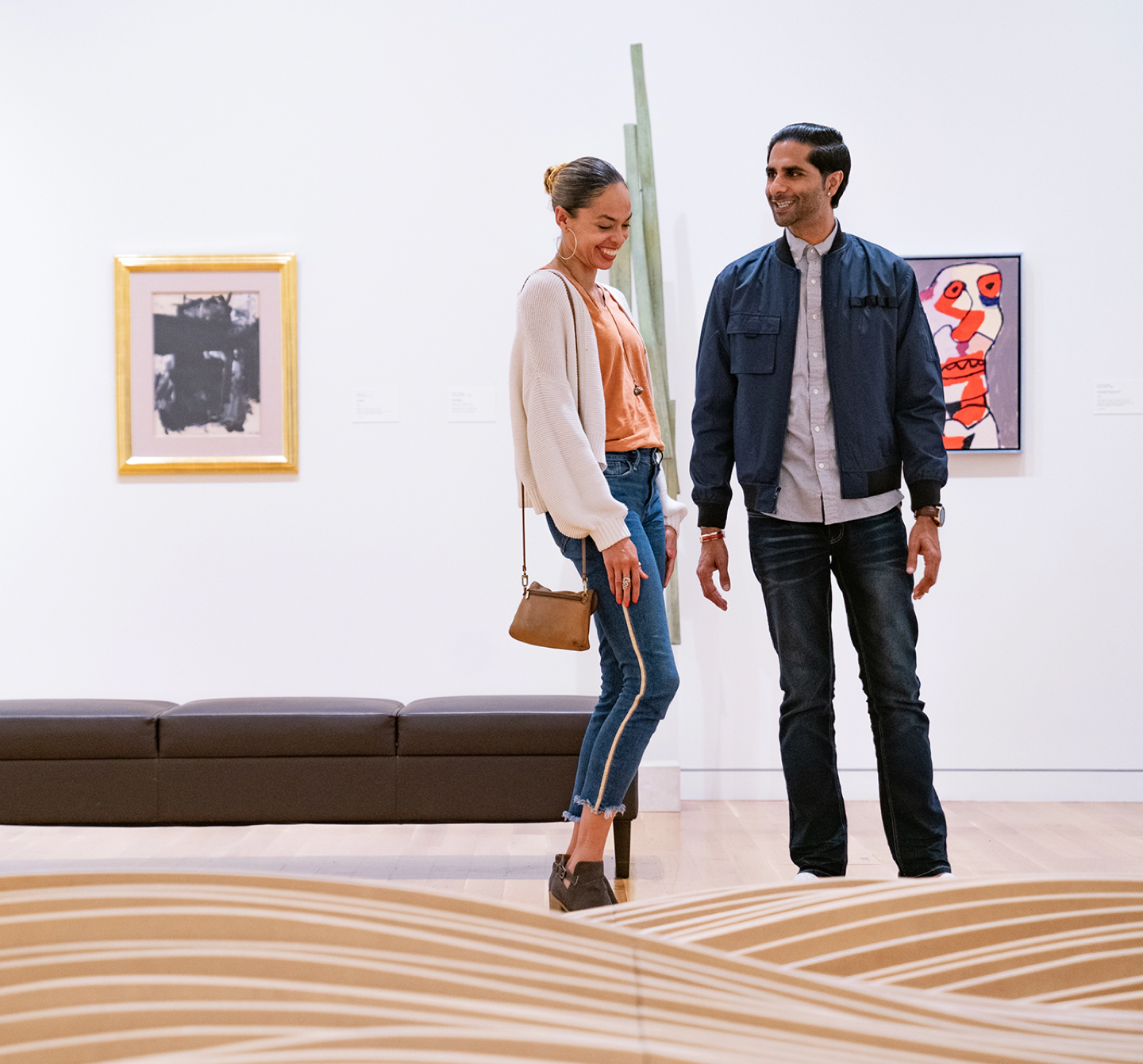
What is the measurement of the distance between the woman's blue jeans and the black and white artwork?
2.20 meters

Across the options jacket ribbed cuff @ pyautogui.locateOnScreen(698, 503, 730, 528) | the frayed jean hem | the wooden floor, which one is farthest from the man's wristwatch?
the wooden floor

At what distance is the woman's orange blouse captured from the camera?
7.85ft

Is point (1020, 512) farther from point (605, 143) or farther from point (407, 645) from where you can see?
point (407, 645)

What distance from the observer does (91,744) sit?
3.01 meters

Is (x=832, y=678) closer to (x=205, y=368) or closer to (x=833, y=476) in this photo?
(x=833, y=476)

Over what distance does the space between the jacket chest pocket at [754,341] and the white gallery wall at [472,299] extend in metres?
1.72

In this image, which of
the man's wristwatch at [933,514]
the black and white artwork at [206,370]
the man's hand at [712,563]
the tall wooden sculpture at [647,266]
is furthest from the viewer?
the black and white artwork at [206,370]

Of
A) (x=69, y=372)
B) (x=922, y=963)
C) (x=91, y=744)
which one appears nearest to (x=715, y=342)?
(x=922, y=963)

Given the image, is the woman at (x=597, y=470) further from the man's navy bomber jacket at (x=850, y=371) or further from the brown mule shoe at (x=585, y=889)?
the man's navy bomber jacket at (x=850, y=371)

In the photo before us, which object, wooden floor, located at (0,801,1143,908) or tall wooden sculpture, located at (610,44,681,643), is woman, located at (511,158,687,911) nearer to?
wooden floor, located at (0,801,1143,908)

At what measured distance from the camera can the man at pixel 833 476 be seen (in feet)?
7.54

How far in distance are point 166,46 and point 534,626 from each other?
3.16 meters

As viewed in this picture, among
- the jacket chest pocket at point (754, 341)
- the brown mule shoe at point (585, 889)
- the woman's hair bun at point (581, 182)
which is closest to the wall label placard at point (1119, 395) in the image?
the jacket chest pocket at point (754, 341)

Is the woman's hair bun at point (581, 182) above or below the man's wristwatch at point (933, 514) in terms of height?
above
